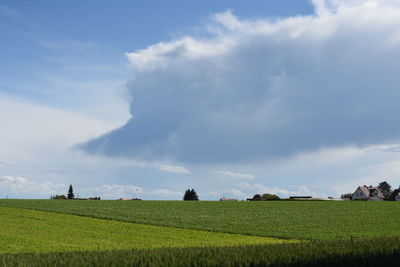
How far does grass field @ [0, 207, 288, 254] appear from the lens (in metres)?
20.9

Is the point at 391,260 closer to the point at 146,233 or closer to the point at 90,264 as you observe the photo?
the point at 90,264

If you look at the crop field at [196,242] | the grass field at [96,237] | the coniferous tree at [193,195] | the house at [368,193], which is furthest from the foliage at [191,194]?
the grass field at [96,237]

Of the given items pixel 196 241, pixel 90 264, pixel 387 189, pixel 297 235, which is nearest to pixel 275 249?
pixel 90 264

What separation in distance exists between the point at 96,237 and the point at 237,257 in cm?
1665

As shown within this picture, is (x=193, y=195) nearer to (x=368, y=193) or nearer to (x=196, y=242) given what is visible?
(x=368, y=193)

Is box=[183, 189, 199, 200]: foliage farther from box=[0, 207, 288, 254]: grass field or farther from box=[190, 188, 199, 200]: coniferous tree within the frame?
box=[0, 207, 288, 254]: grass field

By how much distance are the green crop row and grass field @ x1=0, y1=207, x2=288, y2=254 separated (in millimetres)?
8330

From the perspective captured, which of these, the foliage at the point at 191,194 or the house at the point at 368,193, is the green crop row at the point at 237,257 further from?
the house at the point at 368,193

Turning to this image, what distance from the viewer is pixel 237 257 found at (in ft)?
33.7

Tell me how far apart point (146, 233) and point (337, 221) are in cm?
1786

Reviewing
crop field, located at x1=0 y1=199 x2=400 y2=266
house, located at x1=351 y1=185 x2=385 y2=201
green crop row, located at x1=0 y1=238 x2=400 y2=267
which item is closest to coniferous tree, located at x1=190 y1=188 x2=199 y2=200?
house, located at x1=351 y1=185 x2=385 y2=201

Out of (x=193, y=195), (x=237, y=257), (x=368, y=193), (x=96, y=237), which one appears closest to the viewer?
(x=237, y=257)

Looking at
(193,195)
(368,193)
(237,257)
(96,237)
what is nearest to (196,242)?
(96,237)

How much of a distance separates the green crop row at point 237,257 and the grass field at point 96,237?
8.33 metres
